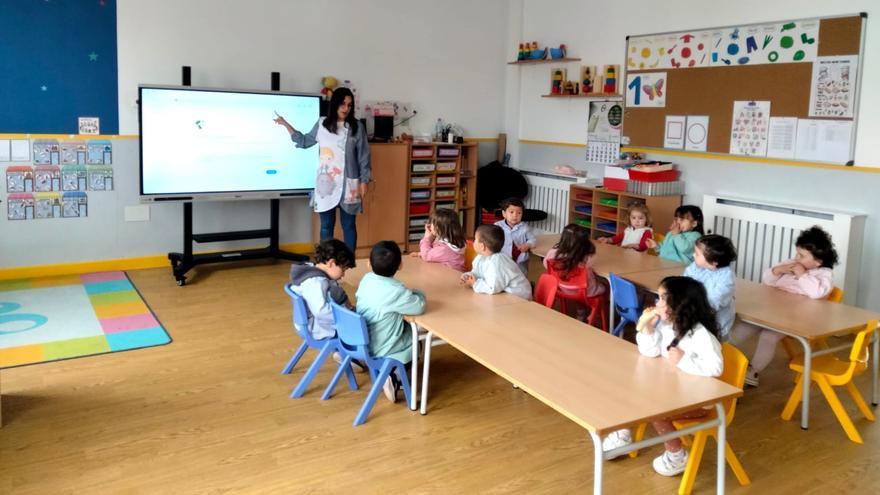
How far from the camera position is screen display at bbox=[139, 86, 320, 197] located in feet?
19.3

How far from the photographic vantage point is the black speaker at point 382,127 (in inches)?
A: 284

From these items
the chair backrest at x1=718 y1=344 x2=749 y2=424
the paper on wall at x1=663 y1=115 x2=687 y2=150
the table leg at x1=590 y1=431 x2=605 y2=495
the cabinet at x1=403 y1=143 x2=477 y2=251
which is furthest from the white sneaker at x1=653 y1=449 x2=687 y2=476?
the cabinet at x1=403 y1=143 x2=477 y2=251

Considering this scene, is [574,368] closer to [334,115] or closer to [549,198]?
[334,115]

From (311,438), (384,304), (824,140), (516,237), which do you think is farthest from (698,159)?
(311,438)

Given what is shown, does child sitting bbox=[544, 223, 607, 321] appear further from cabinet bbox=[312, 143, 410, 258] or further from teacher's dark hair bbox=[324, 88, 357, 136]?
cabinet bbox=[312, 143, 410, 258]

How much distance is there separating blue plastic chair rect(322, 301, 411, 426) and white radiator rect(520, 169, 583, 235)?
4.22m

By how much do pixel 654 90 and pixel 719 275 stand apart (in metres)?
3.18

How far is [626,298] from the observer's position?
409cm

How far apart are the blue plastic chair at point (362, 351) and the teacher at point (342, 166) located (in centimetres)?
269

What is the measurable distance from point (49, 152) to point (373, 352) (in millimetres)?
3902

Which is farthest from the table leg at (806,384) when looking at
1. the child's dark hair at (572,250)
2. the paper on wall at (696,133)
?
the paper on wall at (696,133)

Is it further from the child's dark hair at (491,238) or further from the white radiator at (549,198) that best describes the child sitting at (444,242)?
the white radiator at (549,198)

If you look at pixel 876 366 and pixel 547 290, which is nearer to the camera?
pixel 876 366

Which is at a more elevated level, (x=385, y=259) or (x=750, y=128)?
(x=750, y=128)
